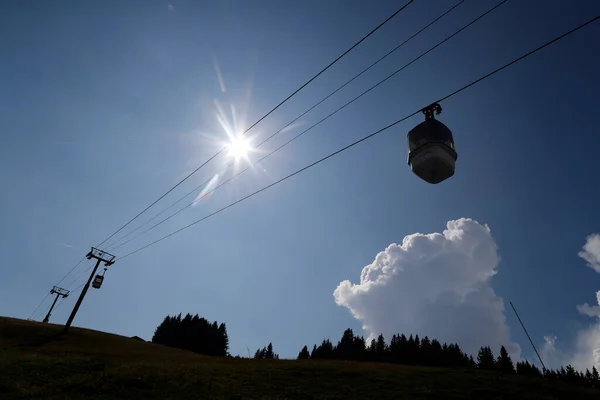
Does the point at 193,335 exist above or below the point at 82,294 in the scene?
above

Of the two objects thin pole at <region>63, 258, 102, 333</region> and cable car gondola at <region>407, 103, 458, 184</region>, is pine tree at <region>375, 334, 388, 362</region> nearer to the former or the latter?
thin pole at <region>63, 258, 102, 333</region>

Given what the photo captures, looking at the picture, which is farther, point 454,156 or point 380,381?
point 380,381

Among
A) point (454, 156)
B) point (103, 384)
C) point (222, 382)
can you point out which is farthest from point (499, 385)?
point (454, 156)

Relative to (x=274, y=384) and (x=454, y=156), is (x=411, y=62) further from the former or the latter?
(x=274, y=384)

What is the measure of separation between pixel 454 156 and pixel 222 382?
2210 cm

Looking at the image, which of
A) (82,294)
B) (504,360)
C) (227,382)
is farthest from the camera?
(504,360)

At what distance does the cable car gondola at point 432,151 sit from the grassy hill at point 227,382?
18.2 metres

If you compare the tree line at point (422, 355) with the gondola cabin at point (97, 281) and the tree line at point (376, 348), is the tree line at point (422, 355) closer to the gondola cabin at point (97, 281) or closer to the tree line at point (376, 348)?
the tree line at point (376, 348)

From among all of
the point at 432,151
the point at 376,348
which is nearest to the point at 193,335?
the point at 376,348

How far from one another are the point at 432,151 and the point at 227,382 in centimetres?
2222

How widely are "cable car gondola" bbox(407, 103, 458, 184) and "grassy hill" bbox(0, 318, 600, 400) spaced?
18.2 m

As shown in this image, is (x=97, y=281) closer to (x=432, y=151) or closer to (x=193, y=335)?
(x=432, y=151)

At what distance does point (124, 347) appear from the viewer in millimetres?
41156

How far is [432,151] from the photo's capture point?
4762mm
